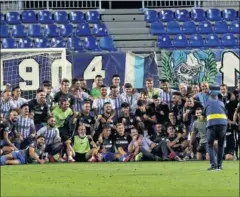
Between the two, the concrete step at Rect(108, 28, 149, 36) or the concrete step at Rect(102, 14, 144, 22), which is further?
the concrete step at Rect(102, 14, 144, 22)

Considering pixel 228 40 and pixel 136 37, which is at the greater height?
pixel 136 37

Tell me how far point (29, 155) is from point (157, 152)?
3406mm

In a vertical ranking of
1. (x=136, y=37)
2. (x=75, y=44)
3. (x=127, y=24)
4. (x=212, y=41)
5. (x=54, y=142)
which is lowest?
(x=54, y=142)

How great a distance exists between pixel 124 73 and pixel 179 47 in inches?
247

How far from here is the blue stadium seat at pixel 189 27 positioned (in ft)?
109

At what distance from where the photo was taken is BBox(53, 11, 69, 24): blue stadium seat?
31917 millimetres

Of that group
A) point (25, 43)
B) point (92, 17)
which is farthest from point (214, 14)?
point (25, 43)

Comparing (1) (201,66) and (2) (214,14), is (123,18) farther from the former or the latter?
(1) (201,66)

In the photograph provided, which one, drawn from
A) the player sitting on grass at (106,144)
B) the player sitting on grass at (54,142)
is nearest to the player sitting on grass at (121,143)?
the player sitting on grass at (106,144)

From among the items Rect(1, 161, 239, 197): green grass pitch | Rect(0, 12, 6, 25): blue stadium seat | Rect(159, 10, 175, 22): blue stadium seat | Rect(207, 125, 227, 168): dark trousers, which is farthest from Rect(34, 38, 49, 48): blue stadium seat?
Rect(207, 125, 227, 168): dark trousers

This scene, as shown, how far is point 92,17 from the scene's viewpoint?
32.7 metres

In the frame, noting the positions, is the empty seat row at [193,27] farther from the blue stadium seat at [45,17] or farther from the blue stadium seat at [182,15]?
the blue stadium seat at [45,17]

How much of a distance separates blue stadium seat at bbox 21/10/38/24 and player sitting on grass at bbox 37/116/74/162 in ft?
34.2

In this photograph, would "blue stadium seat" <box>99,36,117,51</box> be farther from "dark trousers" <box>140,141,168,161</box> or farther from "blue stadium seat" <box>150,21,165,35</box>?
"dark trousers" <box>140,141,168,161</box>
